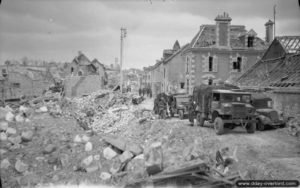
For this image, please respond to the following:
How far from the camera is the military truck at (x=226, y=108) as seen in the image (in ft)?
39.7

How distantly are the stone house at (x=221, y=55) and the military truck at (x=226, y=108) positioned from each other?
37.7 feet

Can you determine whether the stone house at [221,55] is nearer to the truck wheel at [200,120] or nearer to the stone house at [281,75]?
the stone house at [281,75]

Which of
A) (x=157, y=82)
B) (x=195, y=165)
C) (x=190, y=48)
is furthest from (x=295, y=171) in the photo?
(x=157, y=82)

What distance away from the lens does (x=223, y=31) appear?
925 inches

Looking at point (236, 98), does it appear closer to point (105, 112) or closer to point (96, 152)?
point (96, 152)

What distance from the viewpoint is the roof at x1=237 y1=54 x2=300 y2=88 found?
1485cm

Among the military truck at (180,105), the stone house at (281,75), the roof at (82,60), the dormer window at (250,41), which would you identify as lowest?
the military truck at (180,105)

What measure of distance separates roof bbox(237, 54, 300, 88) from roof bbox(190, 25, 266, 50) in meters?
5.29

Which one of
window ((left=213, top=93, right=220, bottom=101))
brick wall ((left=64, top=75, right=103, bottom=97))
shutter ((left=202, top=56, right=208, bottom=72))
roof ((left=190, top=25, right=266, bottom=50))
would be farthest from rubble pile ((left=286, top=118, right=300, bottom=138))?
brick wall ((left=64, top=75, right=103, bottom=97))

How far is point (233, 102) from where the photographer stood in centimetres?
1241

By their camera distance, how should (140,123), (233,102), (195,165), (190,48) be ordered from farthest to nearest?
(190,48)
(140,123)
(233,102)
(195,165)

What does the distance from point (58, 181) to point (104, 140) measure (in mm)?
2312

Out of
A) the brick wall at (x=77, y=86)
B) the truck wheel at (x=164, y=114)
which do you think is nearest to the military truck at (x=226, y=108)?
the truck wheel at (x=164, y=114)

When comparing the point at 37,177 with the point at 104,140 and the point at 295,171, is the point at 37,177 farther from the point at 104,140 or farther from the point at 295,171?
the point at 295,171
